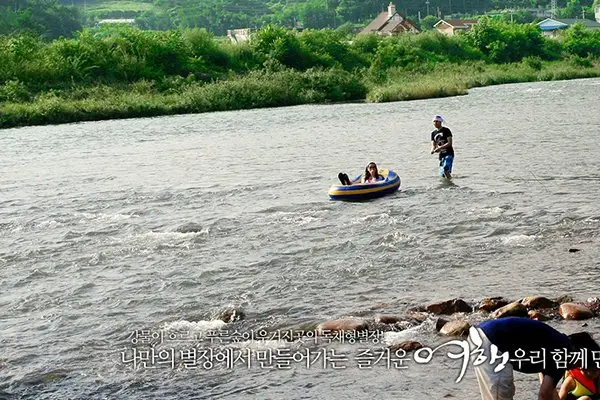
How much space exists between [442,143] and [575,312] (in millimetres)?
11772

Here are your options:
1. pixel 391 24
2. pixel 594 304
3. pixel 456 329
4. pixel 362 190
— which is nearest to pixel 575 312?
pixel 594 304

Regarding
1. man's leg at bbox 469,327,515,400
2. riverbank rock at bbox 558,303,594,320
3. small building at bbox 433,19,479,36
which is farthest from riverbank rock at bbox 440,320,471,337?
small building at bbox 433,19,479,36

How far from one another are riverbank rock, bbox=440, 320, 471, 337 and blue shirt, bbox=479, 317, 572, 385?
3559 millimetres

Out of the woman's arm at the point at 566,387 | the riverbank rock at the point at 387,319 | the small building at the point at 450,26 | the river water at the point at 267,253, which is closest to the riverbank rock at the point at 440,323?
the river water at the point at 267,253

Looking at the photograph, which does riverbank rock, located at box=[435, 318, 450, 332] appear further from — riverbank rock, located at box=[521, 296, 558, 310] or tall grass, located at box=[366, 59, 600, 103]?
tall grass, located at box=[366, 59, 600, 103]

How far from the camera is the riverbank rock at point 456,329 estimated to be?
1128 centimetres

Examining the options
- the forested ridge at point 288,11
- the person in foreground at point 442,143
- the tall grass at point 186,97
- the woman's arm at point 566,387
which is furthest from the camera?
the forested ridge at point 288,11

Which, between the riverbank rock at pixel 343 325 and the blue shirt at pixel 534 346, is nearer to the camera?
the blue shirt at pixel 534 346

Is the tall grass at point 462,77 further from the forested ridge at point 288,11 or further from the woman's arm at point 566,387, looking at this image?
the forested ridge at point 288,11

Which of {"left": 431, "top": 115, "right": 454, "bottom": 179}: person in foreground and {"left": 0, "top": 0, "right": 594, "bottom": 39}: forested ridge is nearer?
{"left": 431, "top": 115, "right": 454, "bottom": 179}: person in foreground

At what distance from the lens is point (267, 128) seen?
41344 mm

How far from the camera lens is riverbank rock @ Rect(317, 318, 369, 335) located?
11.8 metres

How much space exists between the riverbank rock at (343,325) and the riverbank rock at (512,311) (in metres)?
1.67

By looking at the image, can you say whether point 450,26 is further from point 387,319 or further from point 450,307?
point 387,319
